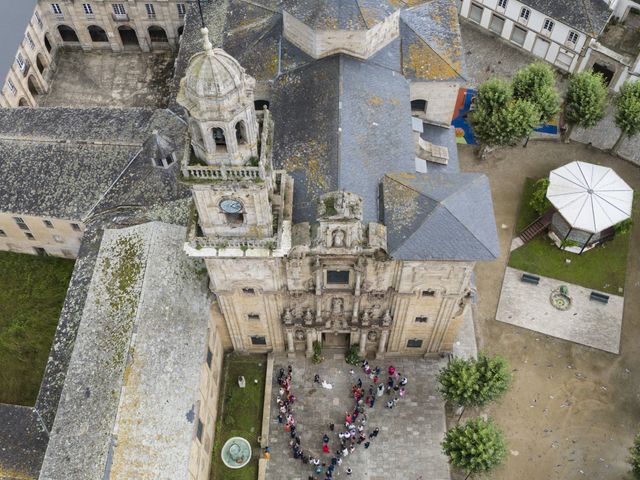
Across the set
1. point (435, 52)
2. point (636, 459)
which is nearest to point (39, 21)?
point (435, 52)

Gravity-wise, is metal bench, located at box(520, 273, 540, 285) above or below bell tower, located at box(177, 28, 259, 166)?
above

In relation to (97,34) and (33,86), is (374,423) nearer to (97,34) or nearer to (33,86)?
(33,86)

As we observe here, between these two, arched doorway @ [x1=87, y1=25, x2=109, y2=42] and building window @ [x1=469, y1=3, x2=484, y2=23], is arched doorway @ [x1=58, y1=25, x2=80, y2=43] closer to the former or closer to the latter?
arched doorway @ [x1=87, y1=25, x2=109, y2=42]

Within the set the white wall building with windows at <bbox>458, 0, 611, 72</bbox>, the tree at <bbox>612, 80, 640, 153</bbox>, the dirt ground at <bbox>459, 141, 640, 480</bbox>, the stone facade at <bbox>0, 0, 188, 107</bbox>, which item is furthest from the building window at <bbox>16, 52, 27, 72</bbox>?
the tree at <bbox>612, 80, 640, 153</bbox>

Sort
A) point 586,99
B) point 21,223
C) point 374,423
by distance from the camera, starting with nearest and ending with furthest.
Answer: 1. point 374,423
2. point 21,223
3. point 586,99

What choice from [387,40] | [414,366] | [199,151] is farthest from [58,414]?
[387,40]
